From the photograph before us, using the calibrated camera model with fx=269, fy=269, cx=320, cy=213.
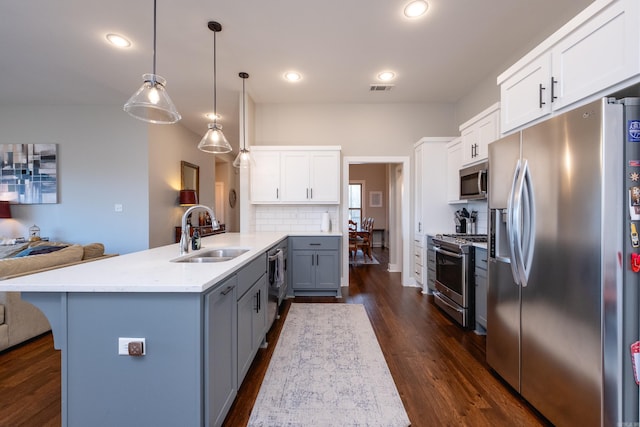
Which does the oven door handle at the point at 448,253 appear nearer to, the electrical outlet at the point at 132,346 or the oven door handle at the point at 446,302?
the oven door handle at the point at 446,302

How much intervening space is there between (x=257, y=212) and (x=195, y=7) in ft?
8.81

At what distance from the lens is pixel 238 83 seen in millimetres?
3602

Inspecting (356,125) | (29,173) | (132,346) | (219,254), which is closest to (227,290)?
(132,346)

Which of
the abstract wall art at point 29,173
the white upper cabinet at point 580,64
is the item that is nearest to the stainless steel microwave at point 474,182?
the white upper cabinet at point 580,64

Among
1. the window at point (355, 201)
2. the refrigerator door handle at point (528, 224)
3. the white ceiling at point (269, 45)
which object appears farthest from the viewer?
the window at point (355, 201)

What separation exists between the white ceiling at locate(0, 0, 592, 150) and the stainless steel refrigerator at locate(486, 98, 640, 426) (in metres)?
1.50

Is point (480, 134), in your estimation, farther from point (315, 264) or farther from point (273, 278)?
point (273, 278)

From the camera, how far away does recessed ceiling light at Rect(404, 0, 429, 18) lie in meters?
2.19

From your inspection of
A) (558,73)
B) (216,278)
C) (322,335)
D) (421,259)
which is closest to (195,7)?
(216,278)

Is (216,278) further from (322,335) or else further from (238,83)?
(238,83)

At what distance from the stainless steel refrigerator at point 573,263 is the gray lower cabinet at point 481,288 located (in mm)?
762

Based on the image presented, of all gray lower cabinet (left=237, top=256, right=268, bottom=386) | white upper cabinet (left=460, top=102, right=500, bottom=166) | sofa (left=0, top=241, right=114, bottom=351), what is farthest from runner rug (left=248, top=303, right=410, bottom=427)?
white upper cabinet (left=460, top=102, right=500, bottom=166)

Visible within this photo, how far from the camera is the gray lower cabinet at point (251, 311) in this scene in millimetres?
1691

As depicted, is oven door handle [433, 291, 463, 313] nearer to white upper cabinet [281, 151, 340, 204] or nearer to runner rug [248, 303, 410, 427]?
runner rug [248, 303, 410, 427]
